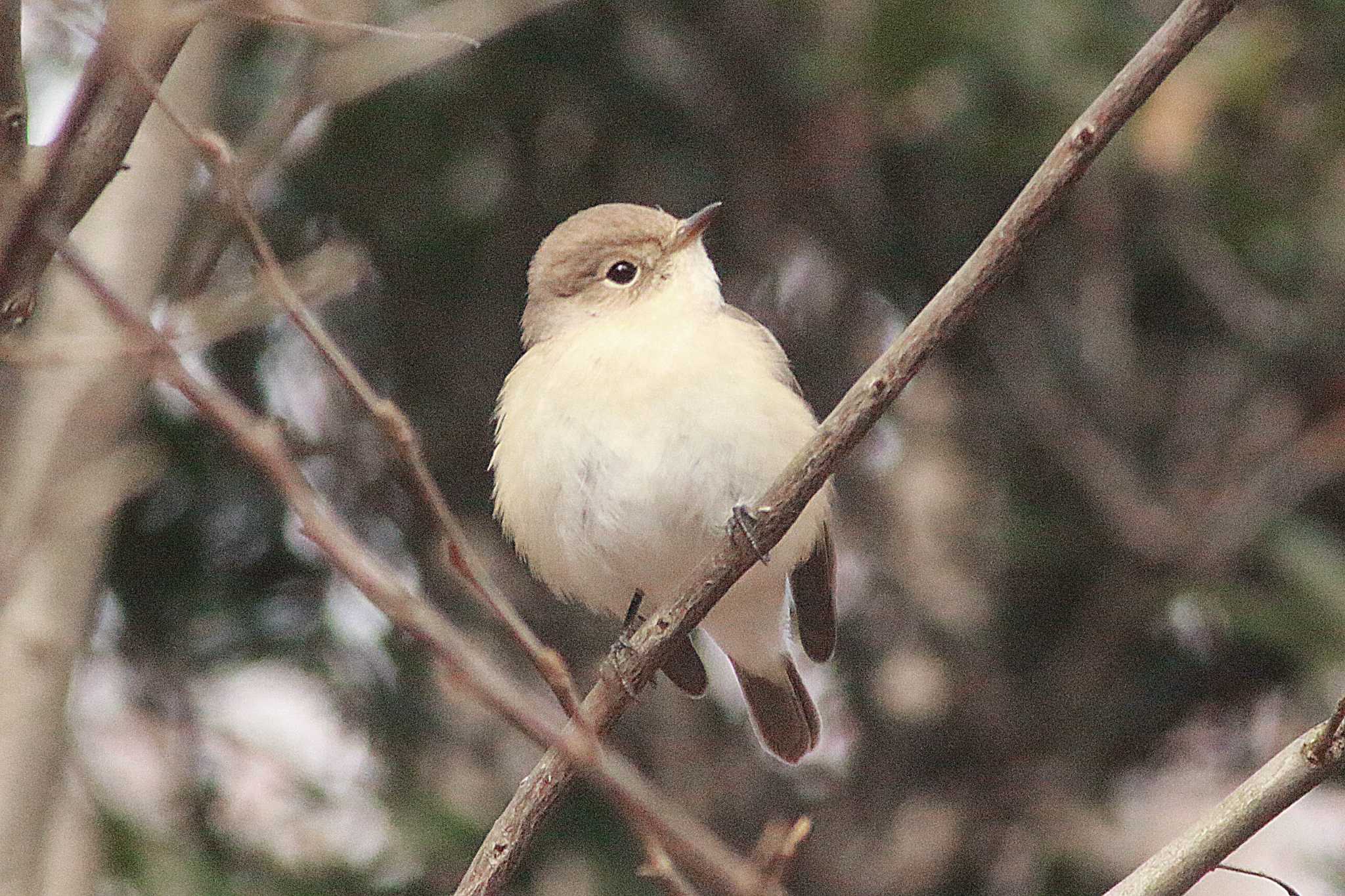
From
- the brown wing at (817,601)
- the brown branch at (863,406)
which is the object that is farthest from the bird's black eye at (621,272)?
the brown branch at (863,406)

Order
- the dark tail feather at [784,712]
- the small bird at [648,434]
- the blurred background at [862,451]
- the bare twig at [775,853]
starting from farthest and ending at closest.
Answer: the blurred background at [862,451] < the dark tail feather at [784,712] < the small bird at [648,434] < the bare twig at [775,853]

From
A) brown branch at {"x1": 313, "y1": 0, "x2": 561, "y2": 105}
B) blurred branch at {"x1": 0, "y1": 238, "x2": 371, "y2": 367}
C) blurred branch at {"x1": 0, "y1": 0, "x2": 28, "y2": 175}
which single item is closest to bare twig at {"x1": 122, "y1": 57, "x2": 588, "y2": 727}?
blurred branch at {"x1": 0, "y1": 238, "x2": 371, "y2": 367}

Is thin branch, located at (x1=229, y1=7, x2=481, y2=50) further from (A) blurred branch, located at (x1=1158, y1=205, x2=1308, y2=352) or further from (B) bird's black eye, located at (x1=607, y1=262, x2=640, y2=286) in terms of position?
(A) blurred branch, located at (x1=1158, y1=205, x2=1308, y2=352)

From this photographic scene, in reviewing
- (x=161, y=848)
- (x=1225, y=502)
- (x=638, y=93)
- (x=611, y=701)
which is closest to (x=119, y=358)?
(x=611, y=701)

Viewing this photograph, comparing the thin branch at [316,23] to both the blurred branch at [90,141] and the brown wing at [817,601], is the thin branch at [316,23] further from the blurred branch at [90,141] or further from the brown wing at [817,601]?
the brown wing at [817,601]

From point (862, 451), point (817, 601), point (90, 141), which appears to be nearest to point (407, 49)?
point (817, 601)

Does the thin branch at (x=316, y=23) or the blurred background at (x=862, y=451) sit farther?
the blurred background at (x=862, y=451)

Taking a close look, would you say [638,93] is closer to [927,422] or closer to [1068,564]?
[927,422]

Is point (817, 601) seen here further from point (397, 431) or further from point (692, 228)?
point (397, 431)
